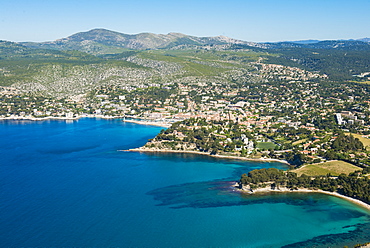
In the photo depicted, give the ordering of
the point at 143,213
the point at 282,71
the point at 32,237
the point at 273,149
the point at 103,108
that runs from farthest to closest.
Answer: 1. the point at 282,71
2. the point at 103,108
3. the point at 273,149
4. the point at 143,213
5. the point at 32,237

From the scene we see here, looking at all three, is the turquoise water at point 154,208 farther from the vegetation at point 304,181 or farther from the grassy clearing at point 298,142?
the grassy clearing at point 298,142

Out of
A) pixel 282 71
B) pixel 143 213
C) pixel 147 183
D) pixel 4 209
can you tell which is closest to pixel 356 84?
pixel 282 71

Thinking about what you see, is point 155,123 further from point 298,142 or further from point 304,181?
point 304,181


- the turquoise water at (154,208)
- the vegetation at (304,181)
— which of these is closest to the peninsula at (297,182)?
the vegetation at (304,181)

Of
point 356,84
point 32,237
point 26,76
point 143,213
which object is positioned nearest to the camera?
point 32,237

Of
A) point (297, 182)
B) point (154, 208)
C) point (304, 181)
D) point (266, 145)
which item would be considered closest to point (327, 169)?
point (304, 181)

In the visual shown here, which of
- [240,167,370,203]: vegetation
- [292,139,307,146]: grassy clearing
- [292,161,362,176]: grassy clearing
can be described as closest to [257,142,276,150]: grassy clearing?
[292,139,307,146]: grassy clearing

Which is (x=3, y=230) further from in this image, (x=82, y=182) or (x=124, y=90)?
(x=124, y=90)
